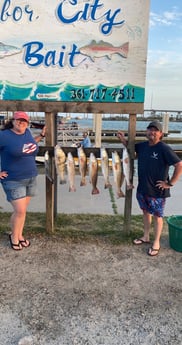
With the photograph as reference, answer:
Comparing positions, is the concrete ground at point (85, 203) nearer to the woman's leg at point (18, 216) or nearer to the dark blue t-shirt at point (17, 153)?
the woman's leg at point (18, 216)

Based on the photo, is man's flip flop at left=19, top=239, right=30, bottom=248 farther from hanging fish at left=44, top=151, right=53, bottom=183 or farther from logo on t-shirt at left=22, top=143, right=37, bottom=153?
logo on t-shirt at left=22, top=143, right=37, bottom=153

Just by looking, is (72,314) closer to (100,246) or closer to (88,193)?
(100,246)

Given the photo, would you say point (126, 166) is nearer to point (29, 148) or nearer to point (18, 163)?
point (29, 148)

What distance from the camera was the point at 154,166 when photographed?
4023 millimetres

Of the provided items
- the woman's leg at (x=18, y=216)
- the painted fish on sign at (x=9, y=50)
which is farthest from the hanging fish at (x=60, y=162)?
the painted fish on sign at (x=9, y=50)

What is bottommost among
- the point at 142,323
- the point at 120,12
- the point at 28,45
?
the point at 142,323

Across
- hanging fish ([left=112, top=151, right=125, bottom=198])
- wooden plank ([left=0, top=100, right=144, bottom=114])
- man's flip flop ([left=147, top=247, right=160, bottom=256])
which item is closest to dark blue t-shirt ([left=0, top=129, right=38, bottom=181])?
wooden plank ([left=0, top=100, right=144, bottom=114])

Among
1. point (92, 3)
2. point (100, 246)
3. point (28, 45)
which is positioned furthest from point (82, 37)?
point (100, 246)

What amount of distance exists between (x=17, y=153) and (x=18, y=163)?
14 cm

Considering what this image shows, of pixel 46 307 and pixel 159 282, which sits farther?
pixel 159 282

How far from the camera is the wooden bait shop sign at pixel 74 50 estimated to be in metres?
4.14

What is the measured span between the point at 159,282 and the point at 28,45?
343cm

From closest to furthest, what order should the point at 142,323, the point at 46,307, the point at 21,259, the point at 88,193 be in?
the point at 142,323 → the point at 46,307 → the point at 21,259 → the point at 88,193

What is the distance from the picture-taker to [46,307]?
299 centimetres
